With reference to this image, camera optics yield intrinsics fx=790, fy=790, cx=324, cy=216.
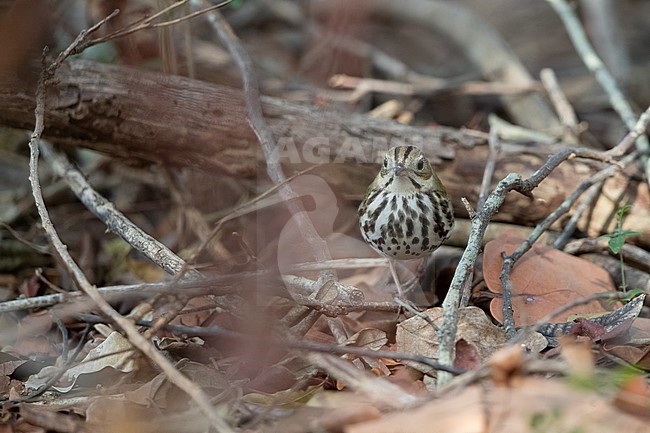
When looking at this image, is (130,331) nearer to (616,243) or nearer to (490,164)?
(616,243)

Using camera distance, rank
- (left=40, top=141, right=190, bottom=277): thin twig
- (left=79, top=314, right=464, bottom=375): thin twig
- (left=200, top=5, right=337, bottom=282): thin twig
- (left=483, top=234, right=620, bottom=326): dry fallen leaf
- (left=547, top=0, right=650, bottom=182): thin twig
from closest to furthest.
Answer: (left=79, top=314, right=464, bottom=375): thin twig, (left=40, top=141, right=190, bottom=277): thin twig, (left=483, top=234, right=620, bottom=326): dry fallen leaf, (left=200, top=5, right=337, bottom=282): thin twig, (left=547, top=0, right=650, bottom=182): thin twig

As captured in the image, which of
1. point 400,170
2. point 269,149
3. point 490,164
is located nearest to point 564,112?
point 490,164

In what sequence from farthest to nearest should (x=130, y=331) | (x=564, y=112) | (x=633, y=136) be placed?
(x=564, y=112) < (x=633, y=136) < (x=130, y=331)

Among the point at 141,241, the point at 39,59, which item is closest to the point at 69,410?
the point at 141,241

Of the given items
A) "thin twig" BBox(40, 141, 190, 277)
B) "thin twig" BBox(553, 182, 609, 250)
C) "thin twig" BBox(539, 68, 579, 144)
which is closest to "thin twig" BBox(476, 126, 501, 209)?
"thin twig" BBox(553, 182, 609, 250)

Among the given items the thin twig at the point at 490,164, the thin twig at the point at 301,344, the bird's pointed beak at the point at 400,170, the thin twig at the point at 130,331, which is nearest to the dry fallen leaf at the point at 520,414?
the thin twig at the point at 301,344

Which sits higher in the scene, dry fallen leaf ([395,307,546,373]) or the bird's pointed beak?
the bird's pointed beak

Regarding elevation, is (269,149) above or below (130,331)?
above

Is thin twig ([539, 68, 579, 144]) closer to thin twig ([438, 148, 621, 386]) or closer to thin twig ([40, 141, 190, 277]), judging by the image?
thin twig ([438, 148, 621, 386])

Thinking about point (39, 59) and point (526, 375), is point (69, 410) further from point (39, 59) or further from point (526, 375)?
point (39, 59)
